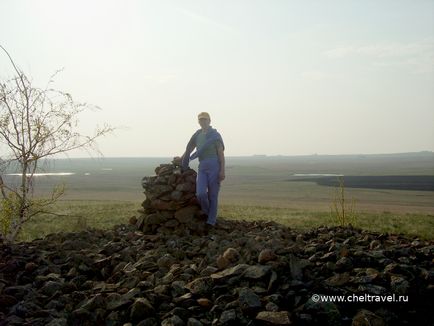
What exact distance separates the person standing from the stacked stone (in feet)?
1.42

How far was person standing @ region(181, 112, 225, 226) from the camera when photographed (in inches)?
411

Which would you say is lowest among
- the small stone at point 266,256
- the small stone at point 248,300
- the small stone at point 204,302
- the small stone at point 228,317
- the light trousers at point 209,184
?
the small stone at point 228,317

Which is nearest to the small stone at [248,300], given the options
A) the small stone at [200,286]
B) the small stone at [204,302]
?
the small stone at [204,302]

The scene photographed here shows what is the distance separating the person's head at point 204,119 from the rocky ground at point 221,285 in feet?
12.1

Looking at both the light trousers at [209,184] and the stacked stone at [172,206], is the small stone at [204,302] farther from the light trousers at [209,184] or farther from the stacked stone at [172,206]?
the light trousers at [209,184]

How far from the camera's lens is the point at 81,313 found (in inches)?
211

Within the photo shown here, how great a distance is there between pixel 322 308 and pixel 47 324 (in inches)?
138

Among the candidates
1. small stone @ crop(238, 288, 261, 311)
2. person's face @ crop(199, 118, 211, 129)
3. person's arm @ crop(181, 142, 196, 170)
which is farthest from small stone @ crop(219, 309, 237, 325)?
person's arm @ crop(181, 142, 196, 170)

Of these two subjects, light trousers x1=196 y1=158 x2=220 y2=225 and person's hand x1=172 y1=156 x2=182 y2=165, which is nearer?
light trousers x1=196 y1=158 x2=220 y2=225

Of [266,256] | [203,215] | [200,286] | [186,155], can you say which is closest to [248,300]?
[200,286]

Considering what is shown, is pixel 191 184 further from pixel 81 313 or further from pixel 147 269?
pixel 81 313

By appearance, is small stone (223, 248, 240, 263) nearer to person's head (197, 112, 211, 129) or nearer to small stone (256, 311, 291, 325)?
small stone (256, 311, 291, 325)

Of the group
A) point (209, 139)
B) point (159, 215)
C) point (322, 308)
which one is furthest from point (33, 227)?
point (322, 308)

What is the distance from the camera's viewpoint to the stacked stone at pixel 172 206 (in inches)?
414
